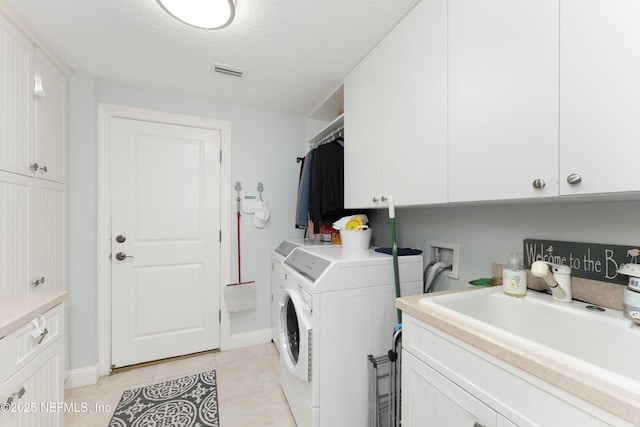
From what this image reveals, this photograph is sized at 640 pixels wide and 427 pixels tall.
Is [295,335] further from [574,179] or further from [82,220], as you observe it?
[82,220]

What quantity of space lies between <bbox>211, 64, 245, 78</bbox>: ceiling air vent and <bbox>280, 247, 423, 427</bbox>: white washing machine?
146cm

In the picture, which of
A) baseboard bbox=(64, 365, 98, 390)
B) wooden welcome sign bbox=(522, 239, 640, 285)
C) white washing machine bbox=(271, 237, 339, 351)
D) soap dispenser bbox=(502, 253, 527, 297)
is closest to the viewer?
wooden welcome sign bbox=(522, 239, 640, 285)

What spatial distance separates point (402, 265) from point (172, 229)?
6.47ft

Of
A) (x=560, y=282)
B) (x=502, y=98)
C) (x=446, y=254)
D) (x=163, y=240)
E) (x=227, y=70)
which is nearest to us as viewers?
(x=502, y=98)

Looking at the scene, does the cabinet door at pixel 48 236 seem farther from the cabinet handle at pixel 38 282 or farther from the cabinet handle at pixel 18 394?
the cabinet handle at pixel 18 394

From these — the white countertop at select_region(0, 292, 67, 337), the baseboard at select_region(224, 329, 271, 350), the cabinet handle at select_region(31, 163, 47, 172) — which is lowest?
the baseboard at select_region(224, 329, 271, 350)

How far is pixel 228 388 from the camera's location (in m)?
1.91

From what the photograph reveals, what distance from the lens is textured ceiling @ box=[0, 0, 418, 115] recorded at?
1.29 metres

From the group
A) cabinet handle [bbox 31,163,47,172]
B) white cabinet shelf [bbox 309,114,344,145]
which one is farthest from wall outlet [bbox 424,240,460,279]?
cabinet handle [bbox 31,163,47,172]

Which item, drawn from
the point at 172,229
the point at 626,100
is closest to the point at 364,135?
the point at 626,100

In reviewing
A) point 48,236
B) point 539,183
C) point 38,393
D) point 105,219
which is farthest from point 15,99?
point 539,183

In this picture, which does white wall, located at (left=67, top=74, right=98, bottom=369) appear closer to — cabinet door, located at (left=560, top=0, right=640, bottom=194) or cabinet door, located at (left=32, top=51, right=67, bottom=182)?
cabinet door, located at (left=32, top=51, right=67, bottom=182)

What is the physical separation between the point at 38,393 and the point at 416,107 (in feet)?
6.75

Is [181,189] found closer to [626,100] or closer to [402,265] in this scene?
[402,265]
